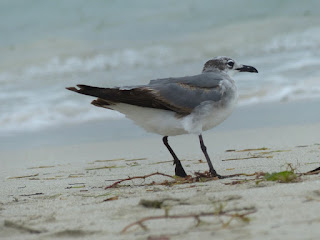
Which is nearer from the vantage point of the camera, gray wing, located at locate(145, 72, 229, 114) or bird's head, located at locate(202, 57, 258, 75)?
gray wing, located at locate(145, 72, 229, 114)

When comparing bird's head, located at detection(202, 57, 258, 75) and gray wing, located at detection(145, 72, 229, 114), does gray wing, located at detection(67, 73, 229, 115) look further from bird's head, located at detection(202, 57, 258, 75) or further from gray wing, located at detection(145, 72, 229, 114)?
bird's head, located at detection(202, 57, 258, 75)

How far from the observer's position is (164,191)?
13.3 feet

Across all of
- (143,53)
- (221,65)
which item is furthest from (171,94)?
(143,53)

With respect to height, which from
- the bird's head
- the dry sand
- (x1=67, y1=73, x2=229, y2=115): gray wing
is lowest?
the dry sand

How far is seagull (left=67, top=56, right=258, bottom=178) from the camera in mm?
4984

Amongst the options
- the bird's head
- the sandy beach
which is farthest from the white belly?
the bird's head

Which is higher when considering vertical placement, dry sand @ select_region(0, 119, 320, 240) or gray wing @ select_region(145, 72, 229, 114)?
gray wing @ select_region(145, 72, 229, 114)

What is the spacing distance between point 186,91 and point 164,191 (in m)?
1.26

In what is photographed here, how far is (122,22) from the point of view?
19812 millimetres

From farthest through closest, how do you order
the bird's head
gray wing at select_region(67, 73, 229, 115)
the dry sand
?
1. the bird's head
2. gray wing at select_region(67, 73, 229, 115)
3. the dry sand

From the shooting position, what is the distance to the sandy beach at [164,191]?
271 cm

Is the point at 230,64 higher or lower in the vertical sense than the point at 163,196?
higher

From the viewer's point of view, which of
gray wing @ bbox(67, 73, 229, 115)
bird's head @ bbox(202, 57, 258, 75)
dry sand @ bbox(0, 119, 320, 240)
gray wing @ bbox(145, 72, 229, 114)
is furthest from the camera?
bird's head @ bbox(202, 57, 258, 75)

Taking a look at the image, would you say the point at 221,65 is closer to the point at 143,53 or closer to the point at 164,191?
the point at 164,191
